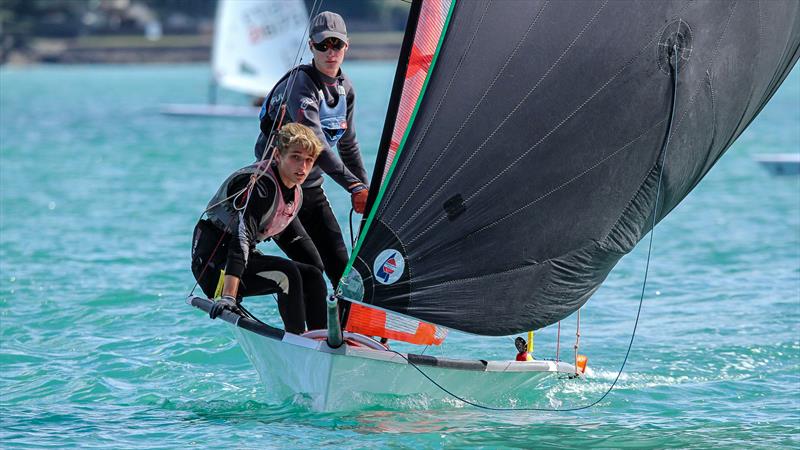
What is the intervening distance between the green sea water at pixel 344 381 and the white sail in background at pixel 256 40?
10.5 meters

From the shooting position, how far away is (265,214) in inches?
254

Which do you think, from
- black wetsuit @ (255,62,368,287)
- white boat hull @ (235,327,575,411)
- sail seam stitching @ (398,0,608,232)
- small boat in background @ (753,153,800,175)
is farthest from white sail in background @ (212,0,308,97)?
sail seam stitching @ (398,0,608,232)

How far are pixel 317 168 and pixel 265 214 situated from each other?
51 cm

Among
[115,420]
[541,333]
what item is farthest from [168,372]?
[541,333]

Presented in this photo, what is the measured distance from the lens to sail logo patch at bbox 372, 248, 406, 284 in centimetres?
604

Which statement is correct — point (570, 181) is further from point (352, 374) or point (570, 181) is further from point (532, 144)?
point (352, 374)

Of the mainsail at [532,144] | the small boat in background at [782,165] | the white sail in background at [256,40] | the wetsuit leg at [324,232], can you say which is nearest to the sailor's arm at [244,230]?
the wetsuit leg at [324,232]

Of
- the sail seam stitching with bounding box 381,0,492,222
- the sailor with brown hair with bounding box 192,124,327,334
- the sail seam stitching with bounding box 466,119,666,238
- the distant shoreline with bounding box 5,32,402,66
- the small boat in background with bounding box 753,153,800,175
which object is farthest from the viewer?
the distant shoreline with bounding box 5,32,402,66

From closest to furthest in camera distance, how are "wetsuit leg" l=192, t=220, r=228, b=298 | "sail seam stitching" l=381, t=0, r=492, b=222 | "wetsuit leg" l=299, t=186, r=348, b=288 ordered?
"sail seam stitching" l=381, t=0, r=492, b=222, "wetsuit leg" l=192, t=220, r=228, b=298, "wetsuit leg" l=299, t=186, r=348, b=288

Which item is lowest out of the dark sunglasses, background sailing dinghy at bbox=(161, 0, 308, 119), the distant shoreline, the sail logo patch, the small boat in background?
the sail logo patch

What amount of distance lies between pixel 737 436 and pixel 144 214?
424 inches

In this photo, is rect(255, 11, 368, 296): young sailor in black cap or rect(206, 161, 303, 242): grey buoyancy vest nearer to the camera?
rect(206, 161, 303, 242): grey buoyancy vest

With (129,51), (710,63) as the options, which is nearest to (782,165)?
(710,63)

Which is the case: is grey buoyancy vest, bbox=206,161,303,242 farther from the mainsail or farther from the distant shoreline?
the distant shoreline
